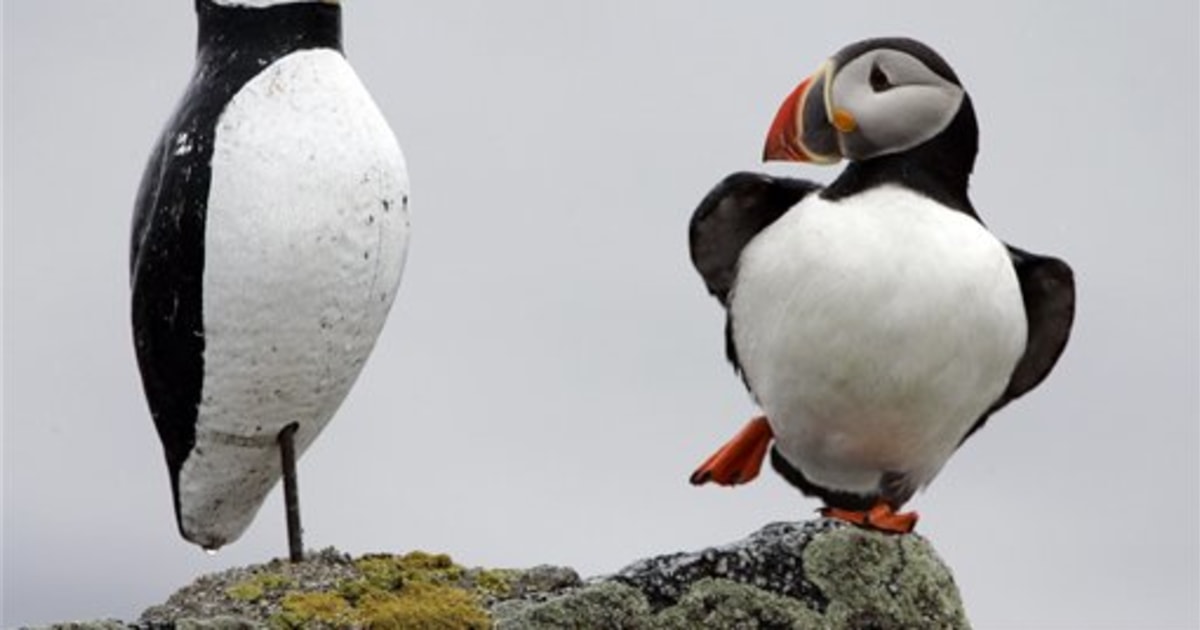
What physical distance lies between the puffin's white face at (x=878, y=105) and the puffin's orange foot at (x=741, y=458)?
1.06 m

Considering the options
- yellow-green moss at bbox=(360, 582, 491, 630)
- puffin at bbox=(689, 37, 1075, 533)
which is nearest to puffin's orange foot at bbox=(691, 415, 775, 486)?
puffin at bbox=(689, 37, 1075, 533)

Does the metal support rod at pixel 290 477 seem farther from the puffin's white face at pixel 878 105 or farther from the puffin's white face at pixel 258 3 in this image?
the puffin's white face at pixel 878 105

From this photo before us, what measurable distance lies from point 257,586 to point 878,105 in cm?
254

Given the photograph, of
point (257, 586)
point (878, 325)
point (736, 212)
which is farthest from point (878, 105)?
point (257, 586)

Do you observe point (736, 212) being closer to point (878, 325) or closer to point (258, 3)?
point (878, 325)

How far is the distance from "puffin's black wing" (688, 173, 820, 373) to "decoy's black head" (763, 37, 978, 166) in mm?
214

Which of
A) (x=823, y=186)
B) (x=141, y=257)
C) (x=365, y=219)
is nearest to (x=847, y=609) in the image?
(x=823, y=186)

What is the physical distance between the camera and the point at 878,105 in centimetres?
905

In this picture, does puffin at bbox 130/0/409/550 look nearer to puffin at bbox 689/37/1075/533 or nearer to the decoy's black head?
puffin at bbox 689/37/1075/533

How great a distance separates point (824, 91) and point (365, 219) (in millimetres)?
1608

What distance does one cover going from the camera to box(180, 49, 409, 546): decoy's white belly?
30.5 feet

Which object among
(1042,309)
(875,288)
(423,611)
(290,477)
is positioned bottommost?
(423,611)

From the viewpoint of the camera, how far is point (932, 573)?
348 inches

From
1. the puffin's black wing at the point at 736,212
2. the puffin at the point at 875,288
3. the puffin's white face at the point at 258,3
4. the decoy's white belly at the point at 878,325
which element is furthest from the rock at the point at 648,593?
the puffin's white face at the point at 258,3
